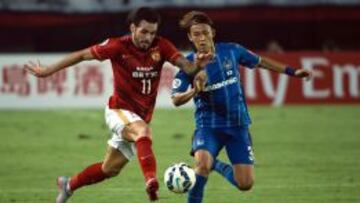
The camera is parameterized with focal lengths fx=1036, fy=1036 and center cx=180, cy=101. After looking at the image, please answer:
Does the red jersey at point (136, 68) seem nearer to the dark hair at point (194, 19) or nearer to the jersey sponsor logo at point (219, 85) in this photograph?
the dark hair at point (194, 19)

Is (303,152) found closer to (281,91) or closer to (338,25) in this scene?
(281,91)

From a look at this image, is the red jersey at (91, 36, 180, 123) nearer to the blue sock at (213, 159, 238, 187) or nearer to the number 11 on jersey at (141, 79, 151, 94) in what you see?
the number 11 on jersey at (141, 79, 151, 94)

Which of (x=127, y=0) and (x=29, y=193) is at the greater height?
(x=127, y=0)

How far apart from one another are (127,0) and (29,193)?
54.9 ft

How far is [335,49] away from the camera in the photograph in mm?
29844

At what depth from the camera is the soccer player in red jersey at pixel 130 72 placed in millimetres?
9930

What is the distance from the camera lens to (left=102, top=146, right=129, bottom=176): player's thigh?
1023 cm

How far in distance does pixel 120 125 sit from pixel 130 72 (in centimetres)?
55

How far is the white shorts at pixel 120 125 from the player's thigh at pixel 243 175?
1060 mm

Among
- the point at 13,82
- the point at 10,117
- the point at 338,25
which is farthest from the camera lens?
the point at 338,25

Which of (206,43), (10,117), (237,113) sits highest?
(206,43)

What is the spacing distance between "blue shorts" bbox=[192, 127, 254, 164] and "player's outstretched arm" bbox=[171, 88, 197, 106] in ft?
2.02

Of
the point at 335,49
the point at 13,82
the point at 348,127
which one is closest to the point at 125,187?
the point at 348,127

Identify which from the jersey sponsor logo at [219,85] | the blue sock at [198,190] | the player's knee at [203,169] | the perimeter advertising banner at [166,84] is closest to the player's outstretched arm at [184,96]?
the jersey sponsor logo at [219,85]
